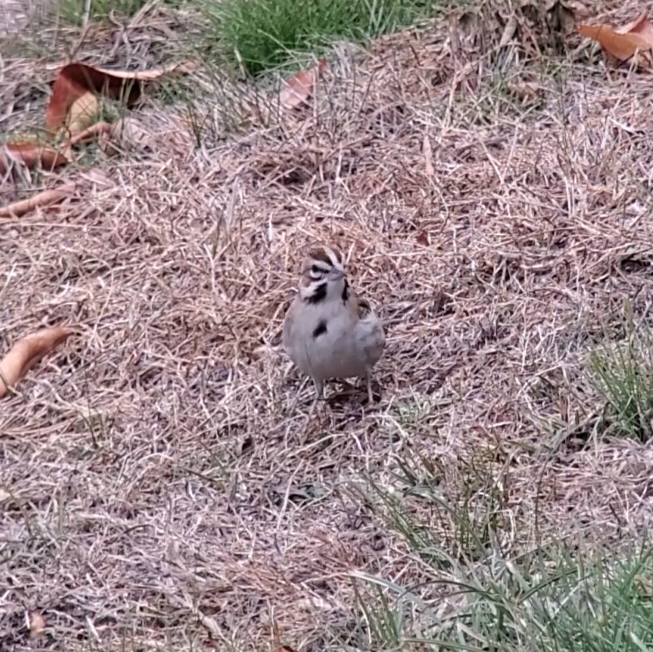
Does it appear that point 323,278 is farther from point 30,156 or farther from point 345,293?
point 30,156

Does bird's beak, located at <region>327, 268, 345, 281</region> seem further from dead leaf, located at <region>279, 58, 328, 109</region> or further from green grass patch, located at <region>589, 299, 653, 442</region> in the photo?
dead leaf, located at <region>279, 58, 328, 109</region>

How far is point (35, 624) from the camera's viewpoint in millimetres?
3920

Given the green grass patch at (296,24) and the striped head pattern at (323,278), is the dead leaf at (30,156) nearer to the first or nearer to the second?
the green grass patch at (296,24)

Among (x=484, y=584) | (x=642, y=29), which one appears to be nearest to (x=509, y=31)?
(x=642, y=29)

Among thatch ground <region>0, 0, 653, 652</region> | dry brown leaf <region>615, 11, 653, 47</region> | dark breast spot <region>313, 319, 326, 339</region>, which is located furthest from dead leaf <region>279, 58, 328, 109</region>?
dark breast spot <region>313, 319, 326, 339</region>

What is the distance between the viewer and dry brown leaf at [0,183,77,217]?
596 cm

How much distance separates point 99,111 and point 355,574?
3552 millimetres

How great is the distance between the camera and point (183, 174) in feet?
19.2

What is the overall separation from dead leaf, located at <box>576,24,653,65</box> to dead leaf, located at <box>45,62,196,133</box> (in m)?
1.90

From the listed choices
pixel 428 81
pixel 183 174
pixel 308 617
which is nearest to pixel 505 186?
pixel 428 81

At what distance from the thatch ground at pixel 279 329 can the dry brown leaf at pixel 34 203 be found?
93 mm

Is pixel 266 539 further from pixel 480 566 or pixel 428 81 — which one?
pixel 428 81

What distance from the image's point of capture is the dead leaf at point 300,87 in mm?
6039

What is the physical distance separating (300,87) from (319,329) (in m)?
1.83
